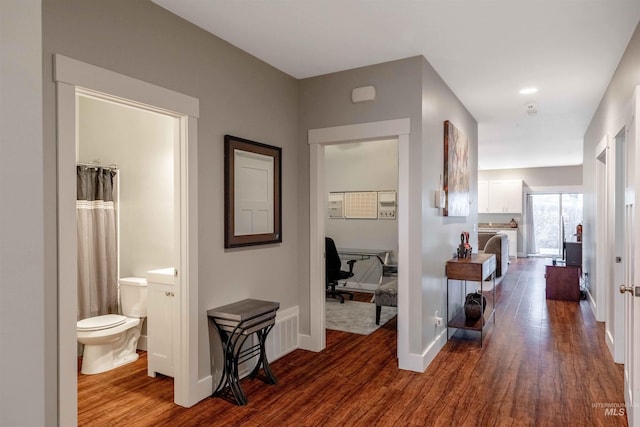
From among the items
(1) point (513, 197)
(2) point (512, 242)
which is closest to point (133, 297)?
(1) point (513, 197)

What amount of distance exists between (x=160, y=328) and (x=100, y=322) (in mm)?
578

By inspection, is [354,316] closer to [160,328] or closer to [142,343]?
[142,343]

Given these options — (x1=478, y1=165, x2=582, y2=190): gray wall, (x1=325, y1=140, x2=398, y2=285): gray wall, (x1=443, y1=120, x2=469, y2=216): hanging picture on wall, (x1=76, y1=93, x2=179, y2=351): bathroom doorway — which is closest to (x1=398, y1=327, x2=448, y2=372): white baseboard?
(x1=443, y1=120, x2=469, y2=216): hanging picture on wall

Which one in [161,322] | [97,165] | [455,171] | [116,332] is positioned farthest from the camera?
[455,171]

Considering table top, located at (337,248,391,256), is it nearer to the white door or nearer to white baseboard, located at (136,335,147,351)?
white baseboard, located at (136,335,147,351)

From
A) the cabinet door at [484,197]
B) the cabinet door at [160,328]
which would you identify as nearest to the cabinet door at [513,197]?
the cabinet door at [484,197]

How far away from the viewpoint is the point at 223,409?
2.67m

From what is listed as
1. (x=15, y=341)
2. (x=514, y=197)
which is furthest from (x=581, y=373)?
(x=514, y=197)

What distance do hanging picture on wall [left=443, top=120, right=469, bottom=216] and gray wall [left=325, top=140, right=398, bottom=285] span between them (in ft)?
5.89

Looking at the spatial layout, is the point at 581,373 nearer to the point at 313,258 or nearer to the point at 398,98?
the point at 313,258

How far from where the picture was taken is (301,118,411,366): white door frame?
3355mm

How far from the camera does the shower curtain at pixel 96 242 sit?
3.57 m

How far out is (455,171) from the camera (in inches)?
167

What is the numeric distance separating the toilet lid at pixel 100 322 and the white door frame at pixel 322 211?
1.64 m
